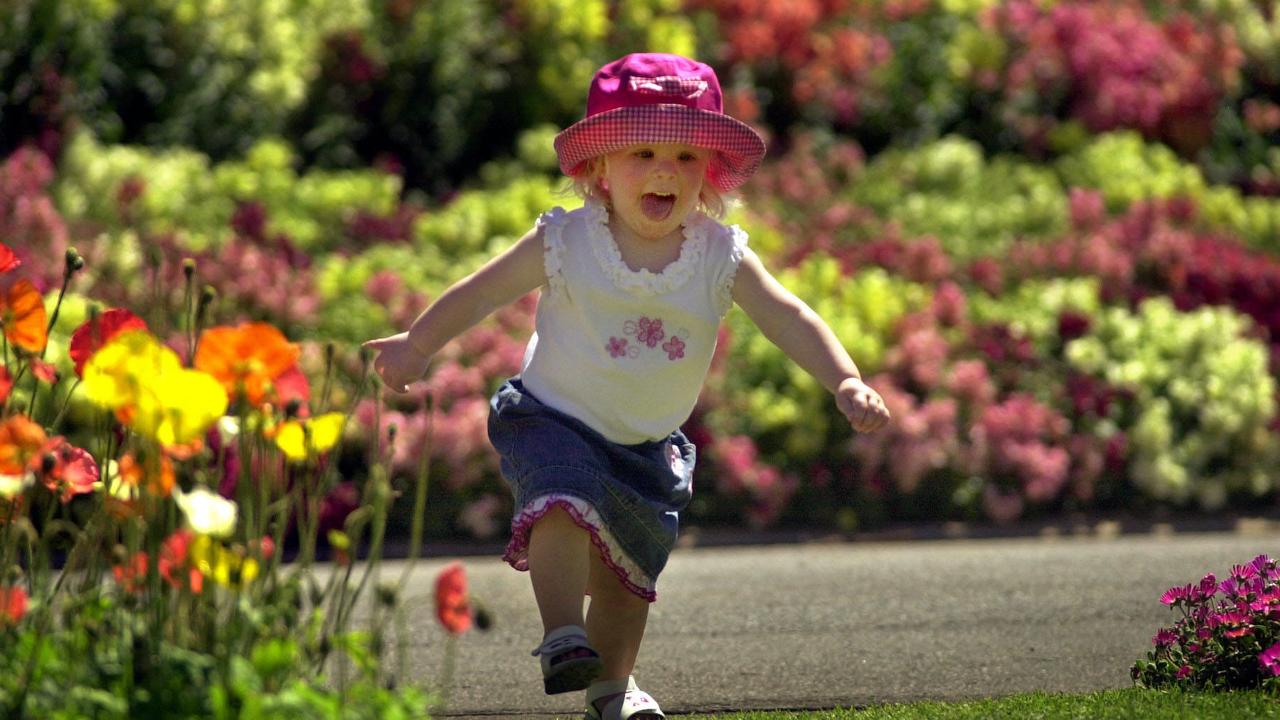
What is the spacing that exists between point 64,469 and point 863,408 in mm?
1295

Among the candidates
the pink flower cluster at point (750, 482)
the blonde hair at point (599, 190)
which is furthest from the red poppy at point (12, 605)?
the pink flower cluster at point (750, 482)

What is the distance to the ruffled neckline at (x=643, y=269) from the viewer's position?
11.3 ft

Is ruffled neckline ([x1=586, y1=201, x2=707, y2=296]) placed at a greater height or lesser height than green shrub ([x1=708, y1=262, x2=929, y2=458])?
lesser

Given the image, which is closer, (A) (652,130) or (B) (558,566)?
(B) (558,566)

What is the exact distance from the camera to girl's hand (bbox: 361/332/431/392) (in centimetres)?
338

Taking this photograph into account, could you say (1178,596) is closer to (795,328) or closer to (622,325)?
(795,328)

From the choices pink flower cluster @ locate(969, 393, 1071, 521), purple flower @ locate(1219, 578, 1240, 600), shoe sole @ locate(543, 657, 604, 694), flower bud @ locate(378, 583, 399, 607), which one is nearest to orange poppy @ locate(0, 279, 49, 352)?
flower bud @ locate(378, 583, 399, 607)

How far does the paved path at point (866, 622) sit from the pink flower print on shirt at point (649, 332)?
706 mm

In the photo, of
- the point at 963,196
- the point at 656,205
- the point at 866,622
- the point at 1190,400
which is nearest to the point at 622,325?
the point at 656,205

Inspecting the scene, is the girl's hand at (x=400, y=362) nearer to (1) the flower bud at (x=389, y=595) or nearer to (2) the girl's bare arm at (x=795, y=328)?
(2) the girl's bare arm at (x=795, y=328)

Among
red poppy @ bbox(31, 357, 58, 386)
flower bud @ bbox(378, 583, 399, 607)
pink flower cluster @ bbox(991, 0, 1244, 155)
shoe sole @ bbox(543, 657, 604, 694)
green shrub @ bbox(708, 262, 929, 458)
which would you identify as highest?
pink flower cluster @ bbox(991, 0, 1244, 155)

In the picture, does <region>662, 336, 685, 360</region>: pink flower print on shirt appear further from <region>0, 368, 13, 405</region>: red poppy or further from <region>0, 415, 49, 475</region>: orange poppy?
<region>0, 415, 49, 475</region>: orange poppy

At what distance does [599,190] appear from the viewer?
366 cm

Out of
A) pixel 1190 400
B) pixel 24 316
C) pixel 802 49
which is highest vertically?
pixel 802 49
